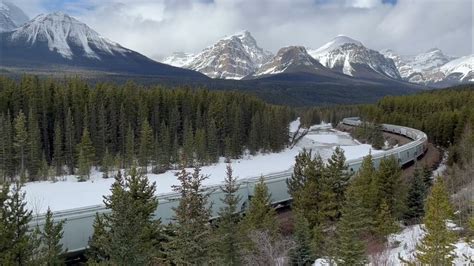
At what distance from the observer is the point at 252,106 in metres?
106

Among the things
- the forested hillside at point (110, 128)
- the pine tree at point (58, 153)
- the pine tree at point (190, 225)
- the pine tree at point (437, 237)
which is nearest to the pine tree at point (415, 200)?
the pine tree at point (437, 237)

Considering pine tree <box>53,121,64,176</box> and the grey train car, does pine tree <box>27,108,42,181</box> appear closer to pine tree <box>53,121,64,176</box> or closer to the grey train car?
pine tree <box>53,121,64,176</box>

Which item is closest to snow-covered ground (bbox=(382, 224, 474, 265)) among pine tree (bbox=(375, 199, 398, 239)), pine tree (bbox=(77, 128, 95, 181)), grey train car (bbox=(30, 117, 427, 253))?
pine tree (bbox=(375, 199, 398, 239))

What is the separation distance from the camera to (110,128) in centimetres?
7688

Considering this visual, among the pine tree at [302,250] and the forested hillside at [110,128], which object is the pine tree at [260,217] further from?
the forested hillside at [110,128]

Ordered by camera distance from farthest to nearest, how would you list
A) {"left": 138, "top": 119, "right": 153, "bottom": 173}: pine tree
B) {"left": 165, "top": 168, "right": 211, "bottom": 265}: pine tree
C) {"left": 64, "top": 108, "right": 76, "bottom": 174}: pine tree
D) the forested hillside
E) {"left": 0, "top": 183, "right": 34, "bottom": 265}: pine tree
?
{"left": 138, "top": 119, "right": 153, "bottom": 173}: pine tree < {"left": 64, "top": 108, "right": 76, "bottom": 174}: pine tree < the forested hillside < {"left": 0, "top": 183, "right": 34, "bottom": 265}: pine tree < {"left": 165, "top": 168, "right": 211, "bottom": 265}: pine tree

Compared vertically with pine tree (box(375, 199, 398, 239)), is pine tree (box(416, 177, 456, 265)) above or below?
above

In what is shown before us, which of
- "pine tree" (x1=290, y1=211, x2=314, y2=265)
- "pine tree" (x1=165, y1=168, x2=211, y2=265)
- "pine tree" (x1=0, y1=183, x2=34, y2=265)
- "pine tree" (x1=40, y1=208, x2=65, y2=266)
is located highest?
"pine tree" (x1=165, y1=168, x2=211, y2=265)

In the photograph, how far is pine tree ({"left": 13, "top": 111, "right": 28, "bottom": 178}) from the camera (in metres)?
61.3

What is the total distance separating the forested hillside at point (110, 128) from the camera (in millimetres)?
64250

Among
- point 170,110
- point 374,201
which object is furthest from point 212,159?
point 374,201

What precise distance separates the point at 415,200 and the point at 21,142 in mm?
50215

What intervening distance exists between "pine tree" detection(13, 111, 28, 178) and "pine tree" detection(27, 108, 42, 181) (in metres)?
0.73

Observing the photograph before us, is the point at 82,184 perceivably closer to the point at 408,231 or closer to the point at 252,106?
the point at 408,231
